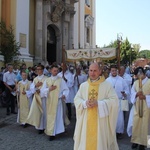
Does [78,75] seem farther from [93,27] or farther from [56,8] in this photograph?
[93,27]

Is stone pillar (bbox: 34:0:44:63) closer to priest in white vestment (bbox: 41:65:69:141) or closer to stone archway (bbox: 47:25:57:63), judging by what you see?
stone archway (bbox: 47:25:57:63)

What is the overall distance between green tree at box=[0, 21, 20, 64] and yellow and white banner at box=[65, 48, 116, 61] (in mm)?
6650


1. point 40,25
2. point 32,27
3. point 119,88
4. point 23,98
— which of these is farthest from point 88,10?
point 119,88

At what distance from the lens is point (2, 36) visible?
15273 millimetres

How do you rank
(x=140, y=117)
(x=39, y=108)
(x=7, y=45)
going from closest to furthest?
(x=140, y=117) < (x=39, y=108) < (x=7, y=45)

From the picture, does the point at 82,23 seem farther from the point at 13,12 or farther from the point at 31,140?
the point at 31,140

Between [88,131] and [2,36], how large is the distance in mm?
12054

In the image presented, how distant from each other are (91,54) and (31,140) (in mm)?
3554

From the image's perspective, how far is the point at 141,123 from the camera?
5.62 m

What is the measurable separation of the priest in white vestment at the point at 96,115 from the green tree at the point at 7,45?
11.0 m

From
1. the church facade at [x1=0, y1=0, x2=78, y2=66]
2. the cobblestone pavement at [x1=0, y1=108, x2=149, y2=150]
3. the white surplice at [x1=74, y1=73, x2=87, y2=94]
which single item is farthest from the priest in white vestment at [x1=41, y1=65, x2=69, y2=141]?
the church facade at [x1=0, y1=0, x2=78, y2=66]

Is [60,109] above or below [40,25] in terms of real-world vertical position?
below

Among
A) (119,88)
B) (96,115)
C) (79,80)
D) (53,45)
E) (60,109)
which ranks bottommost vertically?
(60,109)

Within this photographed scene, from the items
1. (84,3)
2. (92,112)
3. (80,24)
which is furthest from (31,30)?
(92,112)
